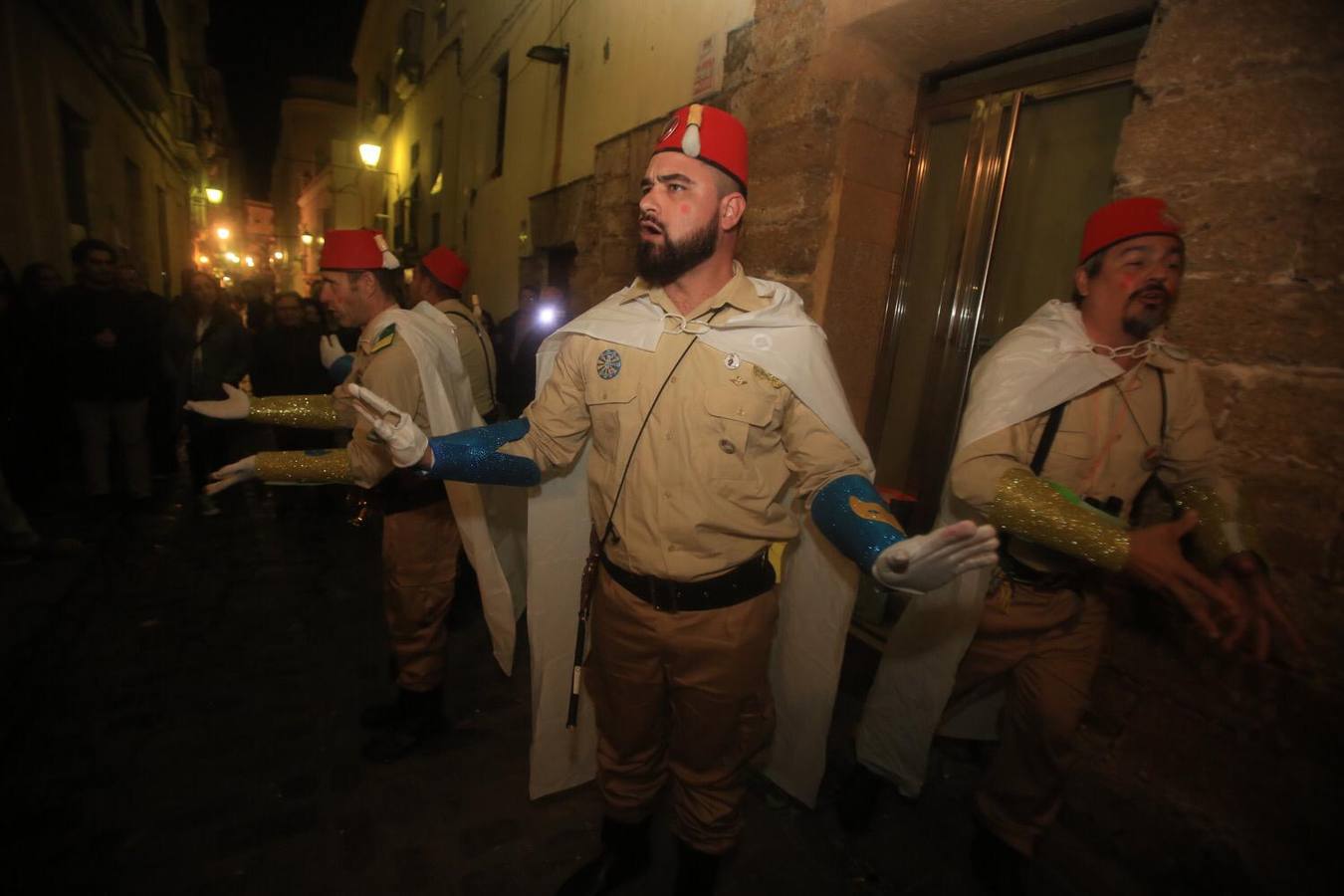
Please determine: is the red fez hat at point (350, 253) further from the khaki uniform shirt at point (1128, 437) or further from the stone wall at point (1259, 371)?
the stone wall at point (1259, 371)

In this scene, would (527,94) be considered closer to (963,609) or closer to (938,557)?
(963,609)

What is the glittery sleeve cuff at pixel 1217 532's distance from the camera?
6.55 feet

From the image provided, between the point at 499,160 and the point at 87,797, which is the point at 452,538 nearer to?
the point at 87,797

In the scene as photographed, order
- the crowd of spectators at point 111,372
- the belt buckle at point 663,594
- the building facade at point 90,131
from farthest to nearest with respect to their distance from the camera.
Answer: the building facade at point 90,131
the crowd of spectators at point 111,372
the belt buckle at point 663,594

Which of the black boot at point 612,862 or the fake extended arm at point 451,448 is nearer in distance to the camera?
the fake extended arm at point 451,448

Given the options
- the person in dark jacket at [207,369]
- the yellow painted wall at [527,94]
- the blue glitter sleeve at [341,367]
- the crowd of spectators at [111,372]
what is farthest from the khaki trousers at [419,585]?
the person in dark jacket at [207,369]

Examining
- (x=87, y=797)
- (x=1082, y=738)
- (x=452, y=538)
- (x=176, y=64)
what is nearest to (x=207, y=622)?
(x=87, y=797)

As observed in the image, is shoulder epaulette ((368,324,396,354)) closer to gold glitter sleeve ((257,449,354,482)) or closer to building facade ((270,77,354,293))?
gold glitter sleeve ((257,449,354,482))

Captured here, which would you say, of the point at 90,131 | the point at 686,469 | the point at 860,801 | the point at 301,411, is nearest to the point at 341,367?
the point at 301,411

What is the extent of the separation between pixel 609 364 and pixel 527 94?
23.5ft

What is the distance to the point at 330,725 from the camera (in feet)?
9.87

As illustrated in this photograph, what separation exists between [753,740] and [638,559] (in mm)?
760

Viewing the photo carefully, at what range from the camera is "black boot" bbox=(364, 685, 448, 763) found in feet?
9.29

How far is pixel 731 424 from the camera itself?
1.95m
